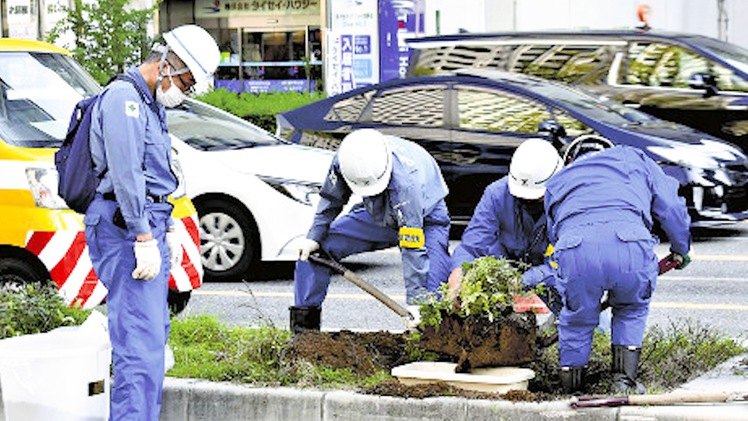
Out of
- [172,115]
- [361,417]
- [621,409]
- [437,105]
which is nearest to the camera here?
[621,409]

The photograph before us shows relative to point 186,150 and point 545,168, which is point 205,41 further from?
point 186,150

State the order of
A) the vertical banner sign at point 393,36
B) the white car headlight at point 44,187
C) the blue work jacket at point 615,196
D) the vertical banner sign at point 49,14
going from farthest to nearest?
the vertical banner sign at point 393,36 → the vertical banner sign at point 49,14 → the white car headlight at point 44,187 → the blue work jacket at point 615,196

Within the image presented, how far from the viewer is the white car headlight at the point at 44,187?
377 inches

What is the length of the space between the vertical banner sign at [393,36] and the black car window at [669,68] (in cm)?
813

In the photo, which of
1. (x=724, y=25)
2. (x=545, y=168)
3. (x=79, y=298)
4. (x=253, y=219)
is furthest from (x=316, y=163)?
(x=724, y=25)

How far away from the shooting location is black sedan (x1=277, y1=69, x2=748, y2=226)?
13.5m

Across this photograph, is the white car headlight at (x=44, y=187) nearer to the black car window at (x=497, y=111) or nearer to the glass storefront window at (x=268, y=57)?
the black car window at (x=497, y=111)

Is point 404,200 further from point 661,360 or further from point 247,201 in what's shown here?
point 247,201

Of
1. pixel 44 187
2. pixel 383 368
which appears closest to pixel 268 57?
pixel 44 187

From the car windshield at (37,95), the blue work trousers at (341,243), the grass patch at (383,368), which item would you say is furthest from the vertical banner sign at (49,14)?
the grass patch at (383,368)

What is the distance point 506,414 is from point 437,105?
7.92m

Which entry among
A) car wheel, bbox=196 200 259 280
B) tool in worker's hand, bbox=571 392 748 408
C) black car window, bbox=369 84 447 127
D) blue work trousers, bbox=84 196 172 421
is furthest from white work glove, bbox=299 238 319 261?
black car window, bbox=369 84 447 127

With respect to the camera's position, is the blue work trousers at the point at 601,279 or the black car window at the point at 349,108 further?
the black car window at the point at 349,108

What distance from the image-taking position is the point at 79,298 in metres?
9.45
